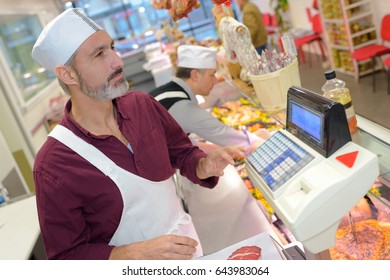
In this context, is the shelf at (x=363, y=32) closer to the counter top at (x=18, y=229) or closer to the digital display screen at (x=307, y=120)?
the counter top at (x=18, y=229)

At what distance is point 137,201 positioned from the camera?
167 centimetres

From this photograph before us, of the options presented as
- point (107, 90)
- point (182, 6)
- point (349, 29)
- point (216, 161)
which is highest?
point (182, 6)

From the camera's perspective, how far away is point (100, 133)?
66.3 inches

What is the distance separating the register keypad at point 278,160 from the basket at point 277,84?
2.02 feet

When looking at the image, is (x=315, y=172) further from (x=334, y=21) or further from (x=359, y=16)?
(x=334, y=21)

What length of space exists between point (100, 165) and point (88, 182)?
0.08m

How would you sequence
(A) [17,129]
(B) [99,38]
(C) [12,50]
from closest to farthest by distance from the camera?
(B) [99,38]
(A) [17,129]
(C) [12,50]

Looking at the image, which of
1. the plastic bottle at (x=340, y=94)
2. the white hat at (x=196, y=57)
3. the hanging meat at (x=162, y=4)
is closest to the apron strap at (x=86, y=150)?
the plastic bottle at (x=340, y=94)

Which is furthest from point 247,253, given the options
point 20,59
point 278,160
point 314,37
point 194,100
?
point 314,37

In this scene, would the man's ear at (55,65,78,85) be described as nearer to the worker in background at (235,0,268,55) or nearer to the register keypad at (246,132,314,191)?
the register keypad at (246,132,314,191)

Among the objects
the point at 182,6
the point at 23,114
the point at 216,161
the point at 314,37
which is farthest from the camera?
the point at 314,37
